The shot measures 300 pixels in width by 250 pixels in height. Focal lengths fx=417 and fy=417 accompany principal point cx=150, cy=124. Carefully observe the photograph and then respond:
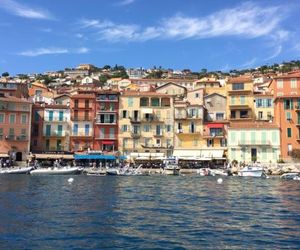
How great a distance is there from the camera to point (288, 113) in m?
63.1

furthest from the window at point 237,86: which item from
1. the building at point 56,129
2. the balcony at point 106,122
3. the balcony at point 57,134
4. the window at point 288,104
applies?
the balcony at point 57,134

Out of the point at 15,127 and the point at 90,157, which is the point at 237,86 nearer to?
the point at 90,157

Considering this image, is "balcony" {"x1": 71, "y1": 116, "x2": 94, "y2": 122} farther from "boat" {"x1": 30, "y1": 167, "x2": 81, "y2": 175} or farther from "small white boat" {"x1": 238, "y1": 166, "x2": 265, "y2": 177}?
"small white boat" {"x1": 238, "y1": 166, "x2": 265, "y2": 177}

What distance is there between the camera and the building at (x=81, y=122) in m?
67.9

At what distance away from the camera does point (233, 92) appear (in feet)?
226

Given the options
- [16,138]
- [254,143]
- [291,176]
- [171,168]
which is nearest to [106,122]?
[16,138]

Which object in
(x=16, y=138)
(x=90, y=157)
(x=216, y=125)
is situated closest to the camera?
(x=90, y=157)

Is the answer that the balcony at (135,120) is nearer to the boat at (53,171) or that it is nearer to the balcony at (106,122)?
the balcony at (106,122)

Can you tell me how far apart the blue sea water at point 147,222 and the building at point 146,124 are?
37.9 meters

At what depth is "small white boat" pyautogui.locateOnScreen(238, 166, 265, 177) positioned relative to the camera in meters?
54.1

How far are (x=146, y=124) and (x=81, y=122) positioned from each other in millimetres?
10682

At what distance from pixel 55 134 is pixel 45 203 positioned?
144 ft

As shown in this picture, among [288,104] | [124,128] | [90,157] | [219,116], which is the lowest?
[90,157]

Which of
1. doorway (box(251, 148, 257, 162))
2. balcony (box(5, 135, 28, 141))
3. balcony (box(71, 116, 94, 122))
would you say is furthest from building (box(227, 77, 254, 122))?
balcony (box(5, 135, 28, 141))
